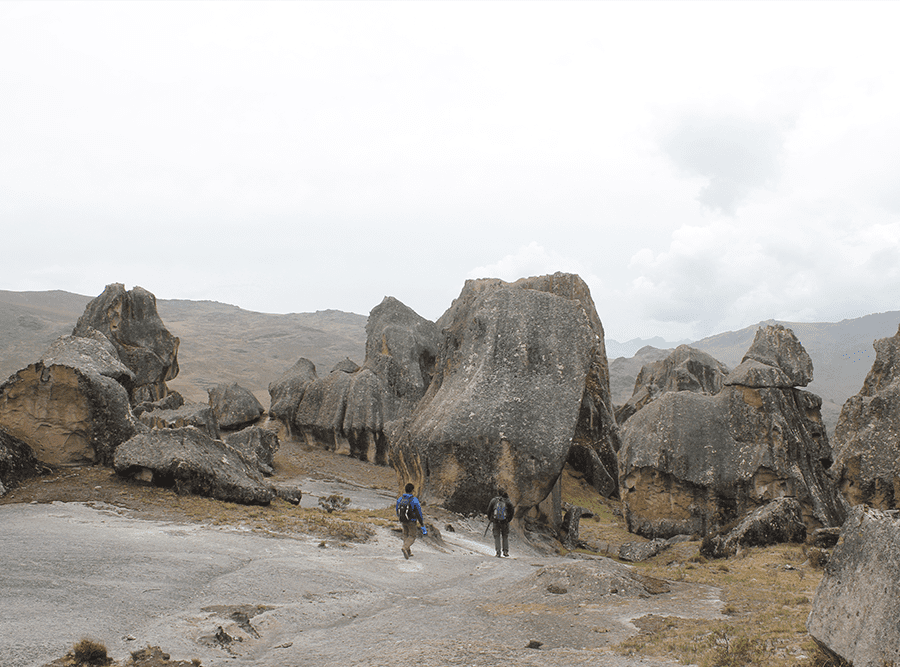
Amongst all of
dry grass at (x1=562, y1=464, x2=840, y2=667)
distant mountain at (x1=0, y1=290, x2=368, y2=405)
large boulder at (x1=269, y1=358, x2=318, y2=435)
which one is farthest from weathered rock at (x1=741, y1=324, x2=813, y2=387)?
distant mountain at (x1=0, y1=290, x2=368, y2=405)

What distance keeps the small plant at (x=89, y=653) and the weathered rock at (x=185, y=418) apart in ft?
81.2

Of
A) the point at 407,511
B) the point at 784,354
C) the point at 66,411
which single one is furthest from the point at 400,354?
the point at 407,511

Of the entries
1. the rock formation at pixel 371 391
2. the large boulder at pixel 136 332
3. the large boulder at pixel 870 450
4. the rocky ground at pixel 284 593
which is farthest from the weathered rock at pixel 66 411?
the large boulder at pixel 136 332

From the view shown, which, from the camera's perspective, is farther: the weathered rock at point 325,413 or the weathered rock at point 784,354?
the weathered rock at point 325,413

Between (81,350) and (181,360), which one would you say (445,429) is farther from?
(181,360)

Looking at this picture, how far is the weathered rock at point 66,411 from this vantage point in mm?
20000

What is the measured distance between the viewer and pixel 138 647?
27.0 feet

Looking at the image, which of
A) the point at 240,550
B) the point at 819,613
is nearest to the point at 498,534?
the point at 240,550

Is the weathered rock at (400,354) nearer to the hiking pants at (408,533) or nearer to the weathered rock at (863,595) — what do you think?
the hiking pants at (408,533)

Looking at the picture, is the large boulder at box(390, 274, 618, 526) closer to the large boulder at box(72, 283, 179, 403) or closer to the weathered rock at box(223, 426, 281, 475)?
the weathered rock at box(223, 426, 281, 475)

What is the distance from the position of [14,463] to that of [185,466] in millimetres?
4423

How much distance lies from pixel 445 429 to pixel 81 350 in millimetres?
12514

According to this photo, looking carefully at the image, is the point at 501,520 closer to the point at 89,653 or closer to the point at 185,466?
the point at 185,466

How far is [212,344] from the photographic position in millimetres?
148875
